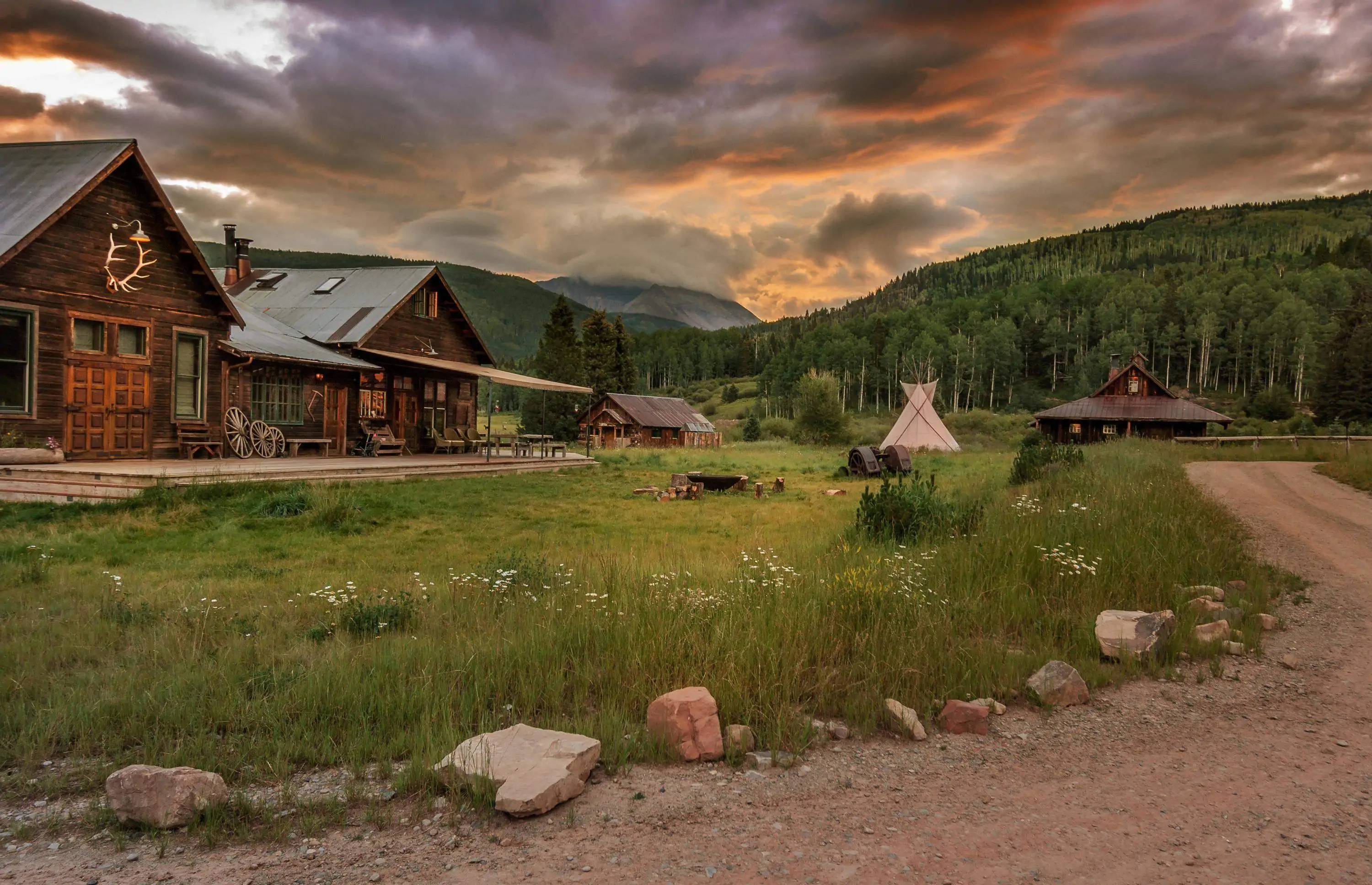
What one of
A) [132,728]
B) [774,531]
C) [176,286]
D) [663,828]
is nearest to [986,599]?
[663,828]

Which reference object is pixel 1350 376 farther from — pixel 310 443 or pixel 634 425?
pixel 310 443

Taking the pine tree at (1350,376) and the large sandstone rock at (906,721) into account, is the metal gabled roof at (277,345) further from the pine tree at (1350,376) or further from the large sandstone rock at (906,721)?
the pine tree at (1350,376)

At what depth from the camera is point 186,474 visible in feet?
44.7

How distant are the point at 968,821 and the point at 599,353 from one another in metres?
54.5

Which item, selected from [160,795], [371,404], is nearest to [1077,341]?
[371,404]

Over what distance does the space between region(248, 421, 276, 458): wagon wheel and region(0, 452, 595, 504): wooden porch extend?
0.85 m

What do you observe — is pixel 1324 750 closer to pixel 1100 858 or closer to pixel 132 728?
pixel 1100 858

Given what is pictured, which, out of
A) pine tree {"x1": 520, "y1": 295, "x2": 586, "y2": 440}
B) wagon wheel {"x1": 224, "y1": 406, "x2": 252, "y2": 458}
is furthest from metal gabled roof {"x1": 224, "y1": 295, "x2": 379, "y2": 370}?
pine tree {"x1": 520, "y1": 295, "x2": 586, "y2": 440}

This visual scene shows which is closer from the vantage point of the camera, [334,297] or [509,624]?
[509,624]

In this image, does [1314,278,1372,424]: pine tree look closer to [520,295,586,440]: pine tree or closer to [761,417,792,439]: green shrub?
[761,417,792,439]: green shrub

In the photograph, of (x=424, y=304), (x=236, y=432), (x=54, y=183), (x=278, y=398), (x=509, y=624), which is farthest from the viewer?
(x=424, y=304)

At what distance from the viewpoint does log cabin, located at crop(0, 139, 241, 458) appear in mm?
14719

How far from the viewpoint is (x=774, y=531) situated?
12117mm

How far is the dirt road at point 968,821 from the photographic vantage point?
3.01m
